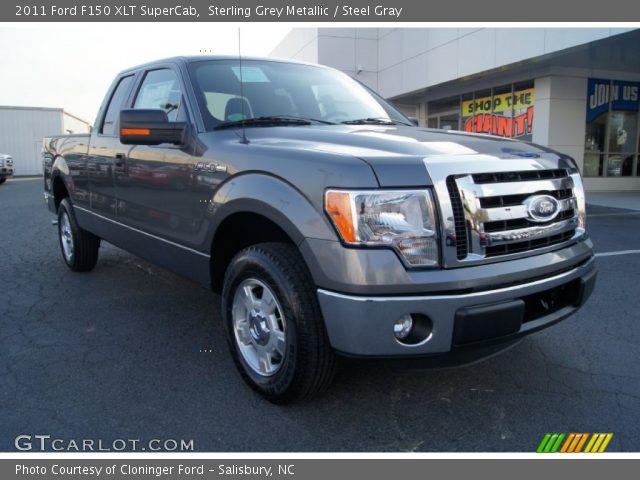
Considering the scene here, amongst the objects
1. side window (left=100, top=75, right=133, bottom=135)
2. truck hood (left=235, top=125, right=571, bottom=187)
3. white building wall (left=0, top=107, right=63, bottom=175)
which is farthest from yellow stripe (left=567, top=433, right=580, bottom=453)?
white building wall (left=0, top=107, right=63, bottom=175)

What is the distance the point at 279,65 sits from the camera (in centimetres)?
389

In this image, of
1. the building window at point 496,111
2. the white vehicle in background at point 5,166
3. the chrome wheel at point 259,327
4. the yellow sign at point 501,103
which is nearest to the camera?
the chrome wheel at point 259,327

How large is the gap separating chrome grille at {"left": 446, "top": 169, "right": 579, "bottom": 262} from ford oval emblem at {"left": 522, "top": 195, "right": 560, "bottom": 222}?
0.5 inches

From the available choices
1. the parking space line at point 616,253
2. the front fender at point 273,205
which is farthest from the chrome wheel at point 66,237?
the parking space line at point 616,253

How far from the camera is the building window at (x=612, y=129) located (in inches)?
619

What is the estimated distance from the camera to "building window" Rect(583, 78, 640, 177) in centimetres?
1572

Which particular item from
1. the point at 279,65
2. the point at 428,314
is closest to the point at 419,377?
the point at 428,314

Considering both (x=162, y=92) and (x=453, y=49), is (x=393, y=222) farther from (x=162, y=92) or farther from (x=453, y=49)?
(x=453, y=49)

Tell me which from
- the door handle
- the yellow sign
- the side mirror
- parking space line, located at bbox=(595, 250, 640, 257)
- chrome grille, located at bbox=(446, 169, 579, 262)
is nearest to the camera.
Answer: chrome grille, located at bbox=(446, 169, 579, 262)

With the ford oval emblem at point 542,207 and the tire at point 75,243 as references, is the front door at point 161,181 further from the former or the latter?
the ford oval emblem at point 542,207

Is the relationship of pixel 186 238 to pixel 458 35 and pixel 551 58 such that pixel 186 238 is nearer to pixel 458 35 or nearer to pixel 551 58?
pixel 551 58

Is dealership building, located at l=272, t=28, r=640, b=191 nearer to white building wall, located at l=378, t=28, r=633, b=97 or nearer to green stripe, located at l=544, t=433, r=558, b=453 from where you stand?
white building wall, located at l=378, t=28, r=633, b=97

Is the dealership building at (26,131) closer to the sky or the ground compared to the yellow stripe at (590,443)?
closer to the sky

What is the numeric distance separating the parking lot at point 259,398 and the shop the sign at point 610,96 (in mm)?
13041
